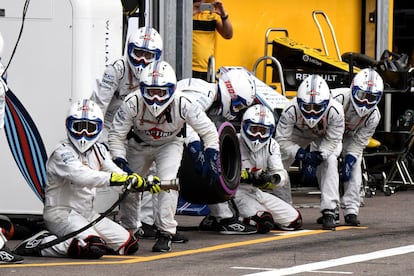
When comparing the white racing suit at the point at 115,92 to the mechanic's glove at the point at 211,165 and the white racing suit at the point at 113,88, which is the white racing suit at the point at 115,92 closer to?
the white racing suit at the point at 113,88

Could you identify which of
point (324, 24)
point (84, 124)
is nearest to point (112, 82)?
point (84, 124)

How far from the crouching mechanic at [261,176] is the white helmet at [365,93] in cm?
113

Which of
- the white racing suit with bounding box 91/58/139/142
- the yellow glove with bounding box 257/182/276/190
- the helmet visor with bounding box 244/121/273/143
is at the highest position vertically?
the white racing suit with bounding box 91/58/139/142

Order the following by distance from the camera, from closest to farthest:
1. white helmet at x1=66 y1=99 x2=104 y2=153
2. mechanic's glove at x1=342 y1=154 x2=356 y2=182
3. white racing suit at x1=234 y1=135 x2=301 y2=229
→ white helmet at x1=66 y1=99 x2=104 y2=153, white racing suit at x1=234 y1=135 x2=301 y2=229, mechanic's glove at x1=342 y1=154 x2=356 y2=182

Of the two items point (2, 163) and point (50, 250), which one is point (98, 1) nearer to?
point (2, 163)

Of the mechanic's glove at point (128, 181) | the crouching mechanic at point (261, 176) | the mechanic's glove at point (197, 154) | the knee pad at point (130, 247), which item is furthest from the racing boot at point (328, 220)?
the mechanic's glove at point (128, 181)

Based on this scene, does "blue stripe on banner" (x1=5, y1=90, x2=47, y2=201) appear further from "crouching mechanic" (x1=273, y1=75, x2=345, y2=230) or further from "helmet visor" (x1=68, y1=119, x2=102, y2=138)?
"crouching mechanic" (x1=273, y1=75, x2=345, y2=230)

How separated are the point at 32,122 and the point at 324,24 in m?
8.14

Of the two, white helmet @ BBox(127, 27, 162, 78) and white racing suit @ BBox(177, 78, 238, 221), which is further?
white racing suit @ BBox(177, 78, 238, 221)

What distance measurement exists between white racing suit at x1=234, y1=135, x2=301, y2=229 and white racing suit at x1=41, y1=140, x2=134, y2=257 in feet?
7.19

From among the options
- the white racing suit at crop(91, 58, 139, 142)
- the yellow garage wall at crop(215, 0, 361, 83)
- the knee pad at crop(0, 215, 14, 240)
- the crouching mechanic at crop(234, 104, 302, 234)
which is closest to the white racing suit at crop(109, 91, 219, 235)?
the white racing suit at crop(91, 58, 139, 142)

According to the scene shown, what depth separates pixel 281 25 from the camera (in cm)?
1956

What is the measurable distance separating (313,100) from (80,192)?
319 centimetres

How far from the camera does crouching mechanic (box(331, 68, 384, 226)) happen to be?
1454cm
